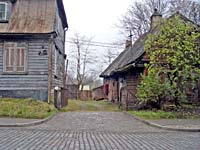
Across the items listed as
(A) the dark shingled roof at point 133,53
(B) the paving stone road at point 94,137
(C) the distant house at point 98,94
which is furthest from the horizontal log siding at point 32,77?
(C) the distant house at point 98,94

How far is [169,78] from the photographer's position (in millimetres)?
18906

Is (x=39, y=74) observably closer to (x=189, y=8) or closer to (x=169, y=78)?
(x=169, y=78)

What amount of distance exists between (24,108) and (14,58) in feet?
13.8

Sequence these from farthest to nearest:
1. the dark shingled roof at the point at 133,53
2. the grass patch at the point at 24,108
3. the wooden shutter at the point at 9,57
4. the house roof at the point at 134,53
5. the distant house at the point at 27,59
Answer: the dark shingled roof at the point at 133,53
the house roof at the point at 134,53
the wooden shutter at the point at 9,57
the distant house at the point at 27,59
the grass patch at the point at 24,108

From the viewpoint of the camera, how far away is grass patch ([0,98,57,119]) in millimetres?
16000

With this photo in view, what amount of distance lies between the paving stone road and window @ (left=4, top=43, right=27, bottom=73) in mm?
5987

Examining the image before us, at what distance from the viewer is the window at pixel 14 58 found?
65.2 ft

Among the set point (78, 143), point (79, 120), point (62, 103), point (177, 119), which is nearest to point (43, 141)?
point (78, 143)

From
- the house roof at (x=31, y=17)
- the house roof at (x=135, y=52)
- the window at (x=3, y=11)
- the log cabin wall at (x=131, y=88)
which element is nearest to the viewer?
the house roof at (x=31, y=17)

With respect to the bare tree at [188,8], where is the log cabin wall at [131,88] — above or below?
below

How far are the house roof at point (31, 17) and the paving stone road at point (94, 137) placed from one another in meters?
7.00

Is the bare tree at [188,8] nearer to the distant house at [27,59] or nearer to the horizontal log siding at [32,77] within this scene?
the distant house at [27,59]

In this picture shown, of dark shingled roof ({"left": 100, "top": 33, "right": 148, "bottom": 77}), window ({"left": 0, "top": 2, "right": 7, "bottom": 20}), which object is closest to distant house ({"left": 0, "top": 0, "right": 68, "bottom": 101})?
window ({"left": 0, "top": 2, "right": 7, "bottom": 20})

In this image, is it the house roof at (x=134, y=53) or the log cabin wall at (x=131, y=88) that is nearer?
the log cabin wall at (x=131, y=88)
